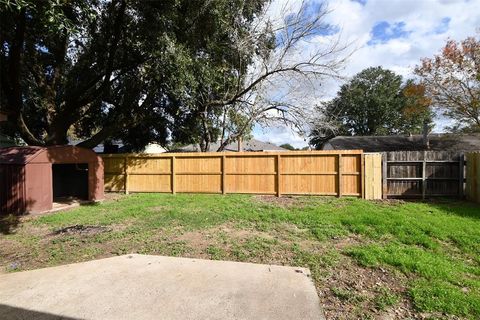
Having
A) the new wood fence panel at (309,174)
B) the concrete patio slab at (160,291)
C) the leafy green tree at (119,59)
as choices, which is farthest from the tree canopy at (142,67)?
the concrete patio slab at (160,291)

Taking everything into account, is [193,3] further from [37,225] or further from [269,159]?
[37,225]

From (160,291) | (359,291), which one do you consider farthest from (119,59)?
(359,291)

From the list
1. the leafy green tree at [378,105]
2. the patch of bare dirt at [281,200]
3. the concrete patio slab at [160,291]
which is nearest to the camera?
the concrete patio slab at [160,291]

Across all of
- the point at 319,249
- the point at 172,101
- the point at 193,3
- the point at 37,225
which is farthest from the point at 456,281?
the point at 172,101

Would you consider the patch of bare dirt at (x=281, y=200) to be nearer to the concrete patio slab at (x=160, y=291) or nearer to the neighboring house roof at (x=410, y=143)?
the concrete patio slab at (x=160, y=291)

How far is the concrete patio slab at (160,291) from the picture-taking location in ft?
11.2

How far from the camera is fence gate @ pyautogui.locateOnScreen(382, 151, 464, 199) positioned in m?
10.5

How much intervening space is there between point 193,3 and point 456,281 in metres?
9.48

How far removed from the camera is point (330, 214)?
26.1ft

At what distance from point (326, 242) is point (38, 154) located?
811cm

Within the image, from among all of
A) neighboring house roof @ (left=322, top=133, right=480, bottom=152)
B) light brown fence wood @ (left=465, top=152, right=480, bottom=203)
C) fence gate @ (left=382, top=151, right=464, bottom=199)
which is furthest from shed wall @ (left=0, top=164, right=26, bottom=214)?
neighboring house roof @ (left=322, top=133, right=480, bottom=152)

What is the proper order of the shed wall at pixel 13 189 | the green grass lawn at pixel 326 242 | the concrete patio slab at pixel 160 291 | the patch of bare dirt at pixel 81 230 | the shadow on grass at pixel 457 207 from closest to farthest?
the concrete patio slab at pixel 160 291 < the green grass lawn at pixel 326 242 < the patch of bare dirt at pixel 81 230 < the shadow on grass at pixel 457 207 < the shed wall at pixel 13 189

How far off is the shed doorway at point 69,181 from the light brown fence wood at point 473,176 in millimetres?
13185

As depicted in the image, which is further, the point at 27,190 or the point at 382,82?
the point at 382,82
